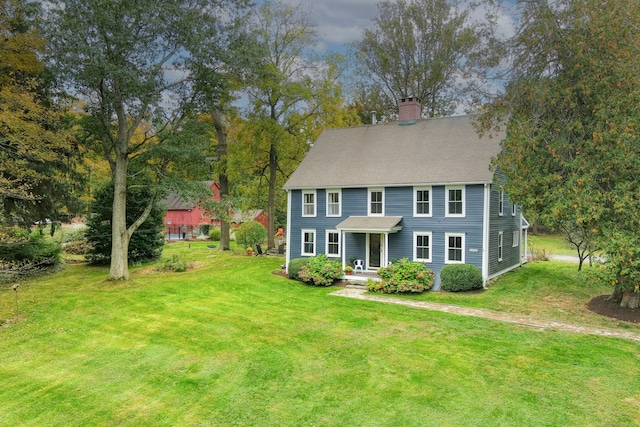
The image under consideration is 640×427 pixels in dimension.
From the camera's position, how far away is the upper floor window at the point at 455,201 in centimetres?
1708

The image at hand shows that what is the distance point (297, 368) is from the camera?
8438 millimetres

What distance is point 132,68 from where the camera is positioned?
16.2m

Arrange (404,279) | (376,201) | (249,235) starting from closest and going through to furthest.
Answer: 1. (404,279)
2. (376,201)
3. (249,235)

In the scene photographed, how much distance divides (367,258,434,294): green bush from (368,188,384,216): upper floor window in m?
3.15

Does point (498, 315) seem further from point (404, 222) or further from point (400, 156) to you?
point (400, 156)

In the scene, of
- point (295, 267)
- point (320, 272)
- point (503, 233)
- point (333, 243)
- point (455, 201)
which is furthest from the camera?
point (333, 243)

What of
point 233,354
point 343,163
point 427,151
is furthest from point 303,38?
point 233,354

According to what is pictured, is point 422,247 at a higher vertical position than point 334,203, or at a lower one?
lower

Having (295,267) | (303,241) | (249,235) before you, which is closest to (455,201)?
(295,267)

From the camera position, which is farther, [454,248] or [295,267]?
[295,267]

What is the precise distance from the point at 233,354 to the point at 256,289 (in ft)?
24.7

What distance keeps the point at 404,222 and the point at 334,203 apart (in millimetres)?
3815

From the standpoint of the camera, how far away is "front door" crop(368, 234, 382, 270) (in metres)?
19.0

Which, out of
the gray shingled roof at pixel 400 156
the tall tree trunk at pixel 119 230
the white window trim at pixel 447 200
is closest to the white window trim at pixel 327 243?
the gray shingled roof at pixel 400 156
